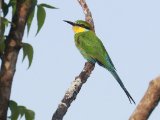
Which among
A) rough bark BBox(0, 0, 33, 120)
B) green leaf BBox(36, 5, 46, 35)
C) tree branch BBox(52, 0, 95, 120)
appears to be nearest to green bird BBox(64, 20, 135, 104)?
tree branch BBox(52, 0, 95, 120)

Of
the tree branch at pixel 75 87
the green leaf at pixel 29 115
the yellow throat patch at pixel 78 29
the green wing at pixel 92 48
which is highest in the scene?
the green leaf at pixel 29 115

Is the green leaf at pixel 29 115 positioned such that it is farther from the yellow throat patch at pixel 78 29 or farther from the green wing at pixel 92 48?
the yellow throat patch at pixel 78 29

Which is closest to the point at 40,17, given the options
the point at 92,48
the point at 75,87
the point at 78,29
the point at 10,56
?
the point at 10,56

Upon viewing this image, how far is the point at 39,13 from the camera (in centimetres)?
184

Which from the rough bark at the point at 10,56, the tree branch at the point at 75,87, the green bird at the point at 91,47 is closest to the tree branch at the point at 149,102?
the rough bark at the point at 10,56

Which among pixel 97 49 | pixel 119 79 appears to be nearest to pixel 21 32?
pixel 119 79

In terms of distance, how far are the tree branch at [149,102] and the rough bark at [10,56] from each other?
0.47m

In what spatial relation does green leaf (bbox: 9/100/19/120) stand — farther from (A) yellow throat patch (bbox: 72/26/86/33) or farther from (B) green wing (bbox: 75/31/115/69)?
(A) yellow throat patch (bbox: 72/26/86/33)

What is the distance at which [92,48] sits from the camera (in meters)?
5.39

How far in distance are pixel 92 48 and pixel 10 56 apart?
389 cm

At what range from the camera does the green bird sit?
A: 493 centimetres

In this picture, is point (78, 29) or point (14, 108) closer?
point (14, 108)

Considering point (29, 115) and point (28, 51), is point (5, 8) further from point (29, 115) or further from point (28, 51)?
point (29, 115)

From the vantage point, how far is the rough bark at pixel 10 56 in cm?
152
